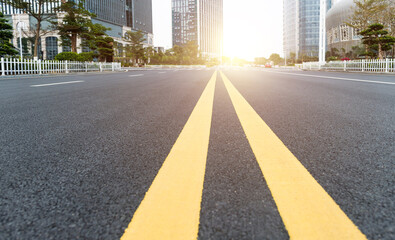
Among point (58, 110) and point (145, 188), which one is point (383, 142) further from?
point (58, 110)

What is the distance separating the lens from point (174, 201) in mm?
1022

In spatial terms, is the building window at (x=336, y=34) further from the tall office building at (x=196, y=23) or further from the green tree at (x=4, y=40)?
the green tree at (x=4, y=40)

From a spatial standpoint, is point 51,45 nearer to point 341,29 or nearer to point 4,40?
point 4,40

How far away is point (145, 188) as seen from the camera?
1163mm

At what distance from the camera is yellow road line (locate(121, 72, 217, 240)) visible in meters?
0.84

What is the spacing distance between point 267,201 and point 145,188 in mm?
493

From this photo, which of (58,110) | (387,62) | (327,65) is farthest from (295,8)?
(58,110)

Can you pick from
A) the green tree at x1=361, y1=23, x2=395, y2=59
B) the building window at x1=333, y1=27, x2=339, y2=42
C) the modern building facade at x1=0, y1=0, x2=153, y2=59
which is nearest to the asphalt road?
the green tree at x1=361, y1=23, x2=395, y2=59

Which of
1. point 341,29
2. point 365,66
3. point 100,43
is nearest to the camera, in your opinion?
point 365,66

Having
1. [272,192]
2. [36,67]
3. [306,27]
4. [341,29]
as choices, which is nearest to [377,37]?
[36,67]

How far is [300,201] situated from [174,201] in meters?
0.46

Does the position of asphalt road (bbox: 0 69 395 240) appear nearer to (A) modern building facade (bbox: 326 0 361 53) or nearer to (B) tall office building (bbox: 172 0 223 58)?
(A) modern building facade (bbox: 326 0 361 53)

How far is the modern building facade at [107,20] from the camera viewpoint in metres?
61.4

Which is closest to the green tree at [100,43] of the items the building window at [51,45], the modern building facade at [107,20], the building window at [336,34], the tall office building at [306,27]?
the modern building facade at [107,20]
